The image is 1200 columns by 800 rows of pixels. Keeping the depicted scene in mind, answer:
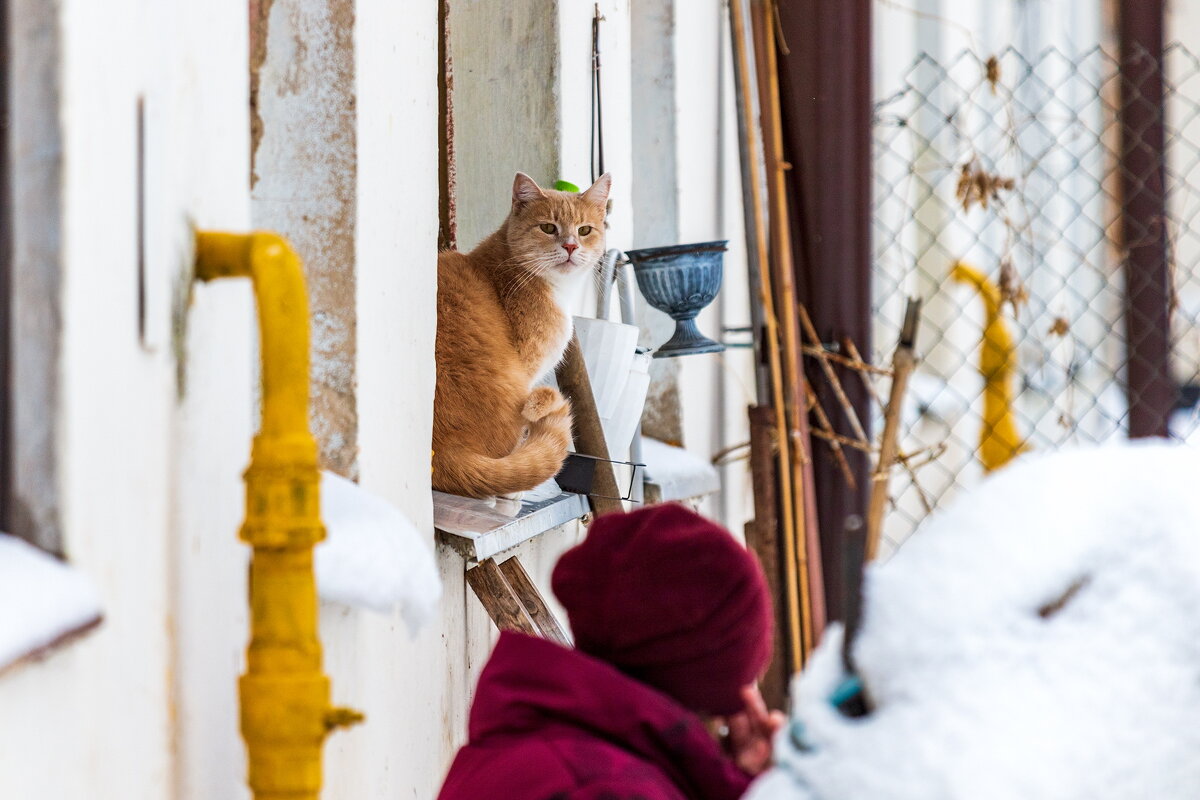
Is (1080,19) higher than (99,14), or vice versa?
(1080,19)

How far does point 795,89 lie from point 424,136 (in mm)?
1716

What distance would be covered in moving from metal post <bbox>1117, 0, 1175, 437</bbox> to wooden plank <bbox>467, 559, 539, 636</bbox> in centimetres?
201

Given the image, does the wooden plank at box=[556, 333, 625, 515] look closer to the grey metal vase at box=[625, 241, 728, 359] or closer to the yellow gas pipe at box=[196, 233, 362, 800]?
the grey metal vase at box=[625, 241, 728, 359]

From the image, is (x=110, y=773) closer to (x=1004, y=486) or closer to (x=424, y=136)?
(x=1004, y=486)

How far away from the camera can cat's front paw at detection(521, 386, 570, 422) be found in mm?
2174

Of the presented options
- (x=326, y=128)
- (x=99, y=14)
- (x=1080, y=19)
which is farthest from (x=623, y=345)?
(x=1080, y=19)

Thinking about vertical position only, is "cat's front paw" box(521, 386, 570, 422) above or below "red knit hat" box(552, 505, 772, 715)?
above

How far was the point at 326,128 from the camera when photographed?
58.5 inches

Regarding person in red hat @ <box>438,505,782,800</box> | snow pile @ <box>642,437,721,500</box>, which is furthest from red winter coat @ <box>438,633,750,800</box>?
snow pile @ <box>642,437,721,500</box>

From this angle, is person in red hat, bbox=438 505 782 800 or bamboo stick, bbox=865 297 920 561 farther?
bamboo stick, bbox=865 297 920 561

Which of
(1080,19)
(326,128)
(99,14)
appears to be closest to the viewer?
(99,14)

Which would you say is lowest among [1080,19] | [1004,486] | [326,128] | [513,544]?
[513,544]

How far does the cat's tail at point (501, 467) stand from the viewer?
203cm

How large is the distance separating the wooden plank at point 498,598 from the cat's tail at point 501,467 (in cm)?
13
